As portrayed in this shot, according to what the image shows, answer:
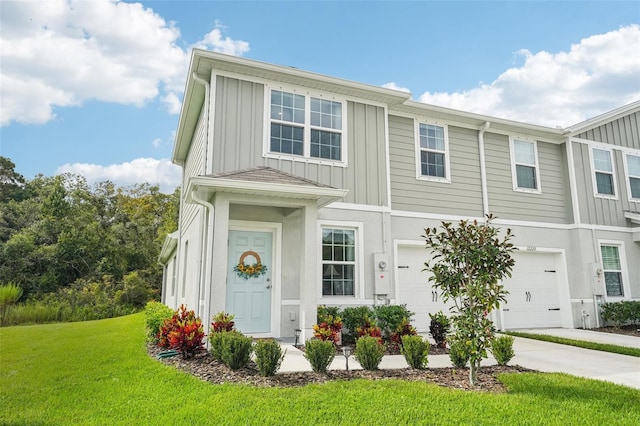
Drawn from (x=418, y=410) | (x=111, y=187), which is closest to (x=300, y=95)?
(x=418, y=410)

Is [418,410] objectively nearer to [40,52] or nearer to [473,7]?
[473,7]

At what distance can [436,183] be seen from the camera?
993 centimetres

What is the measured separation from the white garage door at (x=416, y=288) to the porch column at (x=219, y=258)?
14.4ft

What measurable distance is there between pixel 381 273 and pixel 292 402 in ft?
15.9

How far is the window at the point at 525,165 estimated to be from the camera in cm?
1096

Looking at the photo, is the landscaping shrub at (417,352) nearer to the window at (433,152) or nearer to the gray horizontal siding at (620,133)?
the window at (433,152)

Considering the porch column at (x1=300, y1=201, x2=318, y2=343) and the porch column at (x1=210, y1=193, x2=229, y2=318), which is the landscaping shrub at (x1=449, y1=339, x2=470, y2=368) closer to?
the porch column at (x1=300, y1=201, x2=318, y2=343)

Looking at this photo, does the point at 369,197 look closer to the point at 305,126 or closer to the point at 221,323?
the point at 305,126

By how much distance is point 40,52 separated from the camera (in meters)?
12.3

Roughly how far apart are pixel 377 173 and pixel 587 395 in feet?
18.9

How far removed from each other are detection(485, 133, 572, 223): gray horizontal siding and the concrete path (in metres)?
3.83

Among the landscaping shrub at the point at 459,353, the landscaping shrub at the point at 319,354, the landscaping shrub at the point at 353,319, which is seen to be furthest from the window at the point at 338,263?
the landscaping shrub at the point at 459,353

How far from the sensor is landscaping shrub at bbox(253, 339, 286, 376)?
4.70 m

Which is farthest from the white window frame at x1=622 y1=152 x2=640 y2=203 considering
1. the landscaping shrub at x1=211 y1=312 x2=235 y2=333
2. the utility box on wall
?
the landscaping shrub at x1=211 y1=312 x2=235 y2=333
